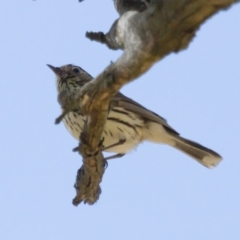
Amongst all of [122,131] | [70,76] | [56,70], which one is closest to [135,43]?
[122,131]

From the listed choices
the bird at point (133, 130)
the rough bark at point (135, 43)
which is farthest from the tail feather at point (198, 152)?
the rough bark at point (135, 43)

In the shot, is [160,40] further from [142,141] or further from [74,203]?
[142,141]

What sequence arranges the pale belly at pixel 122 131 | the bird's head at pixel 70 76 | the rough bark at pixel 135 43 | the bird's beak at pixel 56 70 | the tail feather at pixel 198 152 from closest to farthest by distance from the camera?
the rough bark at pixel 135 43, the pale belly at pixel 122 131, the tail feather at pixel 198 152, the bird's head at pixel 70 76, the bird's beak at pixel 56 70

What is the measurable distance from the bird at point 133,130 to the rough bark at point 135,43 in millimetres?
2302

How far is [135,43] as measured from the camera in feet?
15.0

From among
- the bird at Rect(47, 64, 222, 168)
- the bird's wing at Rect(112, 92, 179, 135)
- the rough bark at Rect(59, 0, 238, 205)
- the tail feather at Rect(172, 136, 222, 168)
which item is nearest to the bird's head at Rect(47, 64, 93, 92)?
the bird at Rect(47, 64, 222, 168)

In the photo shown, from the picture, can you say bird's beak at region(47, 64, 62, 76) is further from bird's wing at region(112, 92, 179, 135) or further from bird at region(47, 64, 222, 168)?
bird's wing at region(112, 92, 179, 135)

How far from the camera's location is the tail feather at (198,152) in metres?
9.28

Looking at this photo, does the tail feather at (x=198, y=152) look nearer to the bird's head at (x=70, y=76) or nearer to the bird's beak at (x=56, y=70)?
the bird's head at (x=70, y=76)

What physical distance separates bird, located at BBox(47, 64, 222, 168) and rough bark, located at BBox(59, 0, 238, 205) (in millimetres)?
2302

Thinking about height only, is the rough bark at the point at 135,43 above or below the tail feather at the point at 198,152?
→ below

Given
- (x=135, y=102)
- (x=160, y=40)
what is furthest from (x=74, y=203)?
(x=160, y=40)

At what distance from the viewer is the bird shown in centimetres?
905

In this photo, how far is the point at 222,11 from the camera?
3.96 metres
